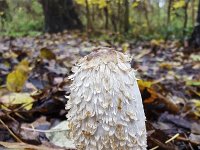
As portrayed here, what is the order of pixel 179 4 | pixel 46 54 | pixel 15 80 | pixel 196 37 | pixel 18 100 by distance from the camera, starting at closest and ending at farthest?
pixel 18 100, pixel 15 80, pixel 46 54, pixel 196 37, pixel 179 4

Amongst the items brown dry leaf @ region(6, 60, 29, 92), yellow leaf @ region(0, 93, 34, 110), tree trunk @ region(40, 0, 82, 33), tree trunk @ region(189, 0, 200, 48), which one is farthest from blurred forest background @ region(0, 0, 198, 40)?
yellow leaf @ region(0, 93, 34, 110)

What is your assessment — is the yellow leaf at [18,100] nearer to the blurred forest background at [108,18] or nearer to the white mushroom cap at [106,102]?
the white mushroom cap at [106,102]

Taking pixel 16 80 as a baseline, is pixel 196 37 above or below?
below

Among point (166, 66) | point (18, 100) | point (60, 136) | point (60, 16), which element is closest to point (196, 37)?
point (166, 66)

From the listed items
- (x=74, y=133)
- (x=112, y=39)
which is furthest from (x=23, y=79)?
(x=112, y=39)

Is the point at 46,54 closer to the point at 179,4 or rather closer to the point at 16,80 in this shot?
the point at 16,80

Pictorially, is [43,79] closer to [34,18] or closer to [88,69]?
[88,69]
